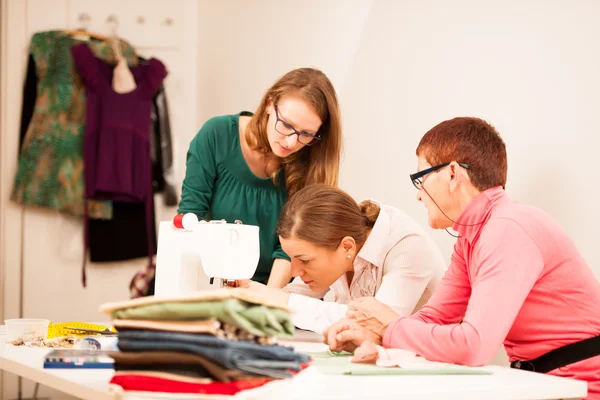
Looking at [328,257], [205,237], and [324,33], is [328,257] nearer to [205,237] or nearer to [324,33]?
[205,237]

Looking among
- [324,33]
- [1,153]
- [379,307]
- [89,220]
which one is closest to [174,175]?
[89,220]

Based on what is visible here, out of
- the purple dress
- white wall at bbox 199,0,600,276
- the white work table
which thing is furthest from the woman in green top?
the purple dress

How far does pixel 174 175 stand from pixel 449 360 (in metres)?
3.04

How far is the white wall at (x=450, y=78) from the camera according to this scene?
2.00 m

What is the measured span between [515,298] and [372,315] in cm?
35

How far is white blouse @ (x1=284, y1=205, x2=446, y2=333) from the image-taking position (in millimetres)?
2029

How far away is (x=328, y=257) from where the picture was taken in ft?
6.75

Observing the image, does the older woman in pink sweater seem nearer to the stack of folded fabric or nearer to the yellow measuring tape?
the stack of folded fabric

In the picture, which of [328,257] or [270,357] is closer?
[270,357]

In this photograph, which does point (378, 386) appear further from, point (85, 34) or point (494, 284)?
point (85, 34)

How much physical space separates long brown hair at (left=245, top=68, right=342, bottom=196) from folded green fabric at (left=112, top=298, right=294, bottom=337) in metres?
1.21

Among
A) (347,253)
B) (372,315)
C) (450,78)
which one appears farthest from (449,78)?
(372,315)

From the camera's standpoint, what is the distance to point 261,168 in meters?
2.55

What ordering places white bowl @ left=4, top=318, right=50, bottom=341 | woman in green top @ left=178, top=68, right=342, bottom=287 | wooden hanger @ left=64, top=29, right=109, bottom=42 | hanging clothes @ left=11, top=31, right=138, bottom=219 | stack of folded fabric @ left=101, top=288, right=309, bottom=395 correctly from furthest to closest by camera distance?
wooden hanger @ left=64, top=29, right=109, bottom=42 → hanging clothes @ left=11, top=31, right=138, bottom=219 → woman in green top @ left=178, top=68, right=342, bottom=287 → white bowl @ left=4, top=318, right=50, bottom=341 → stack of folded fabric @ left=101, top=288, right=309, bottom=395
